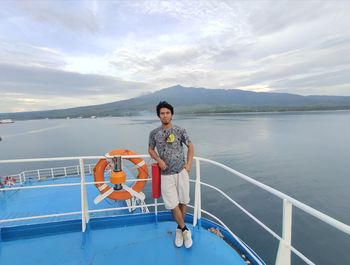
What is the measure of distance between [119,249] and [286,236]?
1.76 meters

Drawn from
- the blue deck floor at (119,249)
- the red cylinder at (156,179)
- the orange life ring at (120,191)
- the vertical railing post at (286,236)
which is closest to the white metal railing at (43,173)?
the orange life ring at (120,191)

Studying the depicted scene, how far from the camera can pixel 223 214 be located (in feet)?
37.3

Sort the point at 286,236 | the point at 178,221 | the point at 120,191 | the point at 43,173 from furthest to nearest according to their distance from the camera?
1. the point at 43,173
2. the point at 120,191
3. the point at 178,221
4. the point at 286,236

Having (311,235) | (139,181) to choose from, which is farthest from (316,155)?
(139,181)

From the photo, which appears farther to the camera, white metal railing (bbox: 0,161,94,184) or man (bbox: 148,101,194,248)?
white metal railing (bbox: 0,161,94,184)

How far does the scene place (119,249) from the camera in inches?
98.0

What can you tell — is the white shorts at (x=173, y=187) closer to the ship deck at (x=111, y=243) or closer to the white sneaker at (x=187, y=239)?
the white sneaker at (x=187, y=239)

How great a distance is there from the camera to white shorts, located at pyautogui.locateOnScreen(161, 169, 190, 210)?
8.11 ft

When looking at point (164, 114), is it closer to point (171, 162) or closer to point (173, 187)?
point (171, 162)

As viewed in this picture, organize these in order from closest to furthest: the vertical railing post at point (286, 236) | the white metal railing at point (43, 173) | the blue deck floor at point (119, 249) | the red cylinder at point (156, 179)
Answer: the vertical railing post at point (286, 236) → the blue deck floor at point (119, 249) → the red cylinder at point (156, 179) → the white metal railing at point (43, 173)

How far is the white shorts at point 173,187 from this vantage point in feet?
8.11

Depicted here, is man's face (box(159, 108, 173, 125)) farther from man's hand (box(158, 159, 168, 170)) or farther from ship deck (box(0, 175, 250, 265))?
ship deck (box(0, 175, 250, 265))

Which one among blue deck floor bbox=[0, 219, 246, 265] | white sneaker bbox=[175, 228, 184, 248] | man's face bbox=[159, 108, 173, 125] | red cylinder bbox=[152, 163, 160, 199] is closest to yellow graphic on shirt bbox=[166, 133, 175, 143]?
man's face bbox=[159, 108, 173, 125]

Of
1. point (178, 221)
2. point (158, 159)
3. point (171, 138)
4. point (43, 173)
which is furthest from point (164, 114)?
point (43, 173)
